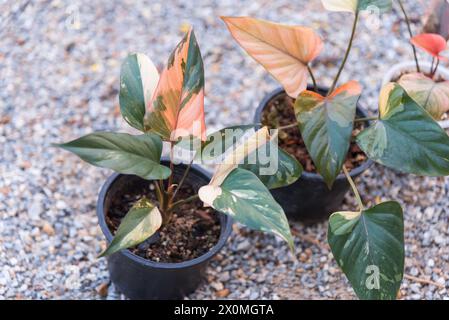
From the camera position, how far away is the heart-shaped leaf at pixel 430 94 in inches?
66.6

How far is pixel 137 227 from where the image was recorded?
1.37m

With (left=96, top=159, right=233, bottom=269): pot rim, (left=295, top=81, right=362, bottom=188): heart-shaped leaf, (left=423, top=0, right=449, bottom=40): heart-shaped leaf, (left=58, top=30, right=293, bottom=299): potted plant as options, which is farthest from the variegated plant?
(left=96, top=159, right=233, bottom=269): pot rim

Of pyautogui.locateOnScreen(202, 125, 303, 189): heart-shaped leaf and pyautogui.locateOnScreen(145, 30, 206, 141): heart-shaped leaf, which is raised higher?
pyautogui.locateOnScreen(145, 30, 206, 141): heart-shaped leaf

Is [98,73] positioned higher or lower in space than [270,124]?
higher

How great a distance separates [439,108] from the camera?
5.55 ft

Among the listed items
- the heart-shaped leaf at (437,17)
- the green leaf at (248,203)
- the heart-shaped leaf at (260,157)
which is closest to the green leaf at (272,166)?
the heart-shaped leaf at (260,157)

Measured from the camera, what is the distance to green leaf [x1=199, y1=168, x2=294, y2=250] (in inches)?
48.7

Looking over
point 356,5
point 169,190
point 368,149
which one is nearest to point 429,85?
point 356,5

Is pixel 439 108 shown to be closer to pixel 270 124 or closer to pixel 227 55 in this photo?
pixel 270 124

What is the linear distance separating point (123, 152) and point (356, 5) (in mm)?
689

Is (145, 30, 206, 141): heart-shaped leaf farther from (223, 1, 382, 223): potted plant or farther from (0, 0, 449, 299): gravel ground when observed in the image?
(0, 0, 449, 299): gravel ground

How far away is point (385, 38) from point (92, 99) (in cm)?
104
